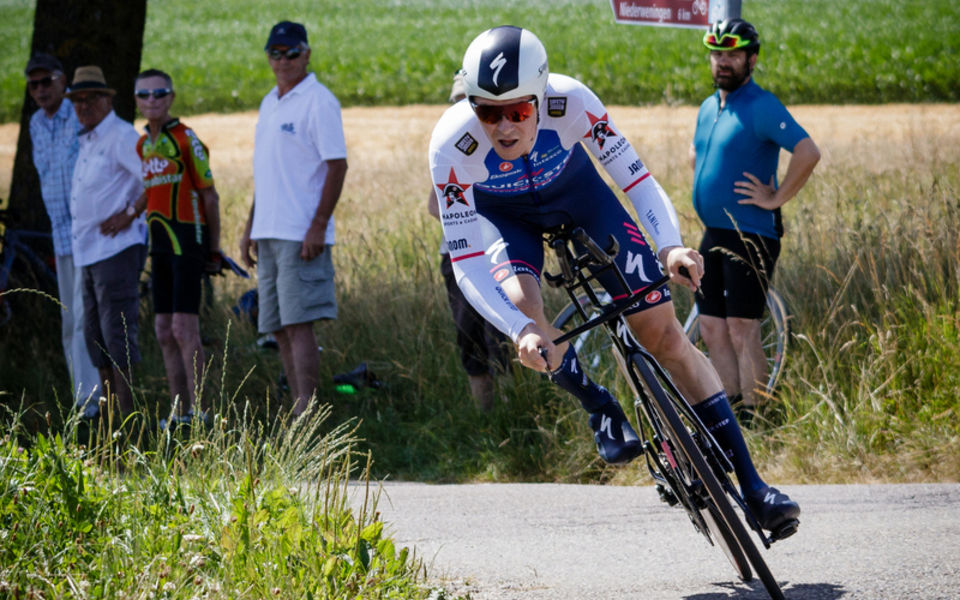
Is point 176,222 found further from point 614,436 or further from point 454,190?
point 614,436

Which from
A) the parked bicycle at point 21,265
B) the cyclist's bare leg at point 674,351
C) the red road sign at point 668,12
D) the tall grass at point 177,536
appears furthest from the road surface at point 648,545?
the parked bicycle at point 21,265

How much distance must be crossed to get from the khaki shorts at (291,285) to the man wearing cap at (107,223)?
122 centimetres

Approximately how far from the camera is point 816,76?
3047 cm

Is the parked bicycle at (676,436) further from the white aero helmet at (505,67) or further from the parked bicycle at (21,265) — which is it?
the parked bicycle at (21,265)

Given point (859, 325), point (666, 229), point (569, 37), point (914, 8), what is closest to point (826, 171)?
point (859, 325)

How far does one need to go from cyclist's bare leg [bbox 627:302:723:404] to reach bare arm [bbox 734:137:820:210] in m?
2.38

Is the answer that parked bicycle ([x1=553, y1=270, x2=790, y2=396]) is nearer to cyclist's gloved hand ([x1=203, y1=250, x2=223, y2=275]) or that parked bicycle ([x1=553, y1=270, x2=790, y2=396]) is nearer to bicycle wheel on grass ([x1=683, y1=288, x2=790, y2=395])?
bicycle wheel on grass ([x1=683, y1=288, x2=790, y2=395])

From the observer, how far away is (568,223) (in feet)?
16.2

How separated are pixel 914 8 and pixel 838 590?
3031 centimetres

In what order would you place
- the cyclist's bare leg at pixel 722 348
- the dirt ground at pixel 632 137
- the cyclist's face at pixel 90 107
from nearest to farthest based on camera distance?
1. the cyclist's bare leg at pixel 722 348
2. the cyclist's face at pixel 90 107
3. the dirt ground at pixel 632 137

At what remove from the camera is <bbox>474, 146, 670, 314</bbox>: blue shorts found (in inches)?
186

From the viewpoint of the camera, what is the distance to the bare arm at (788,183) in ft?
22.2

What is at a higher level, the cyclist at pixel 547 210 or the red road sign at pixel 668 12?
the red road sign at pixel 668 12

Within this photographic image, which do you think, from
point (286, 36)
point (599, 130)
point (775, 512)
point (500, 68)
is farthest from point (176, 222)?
point (775, 512)
